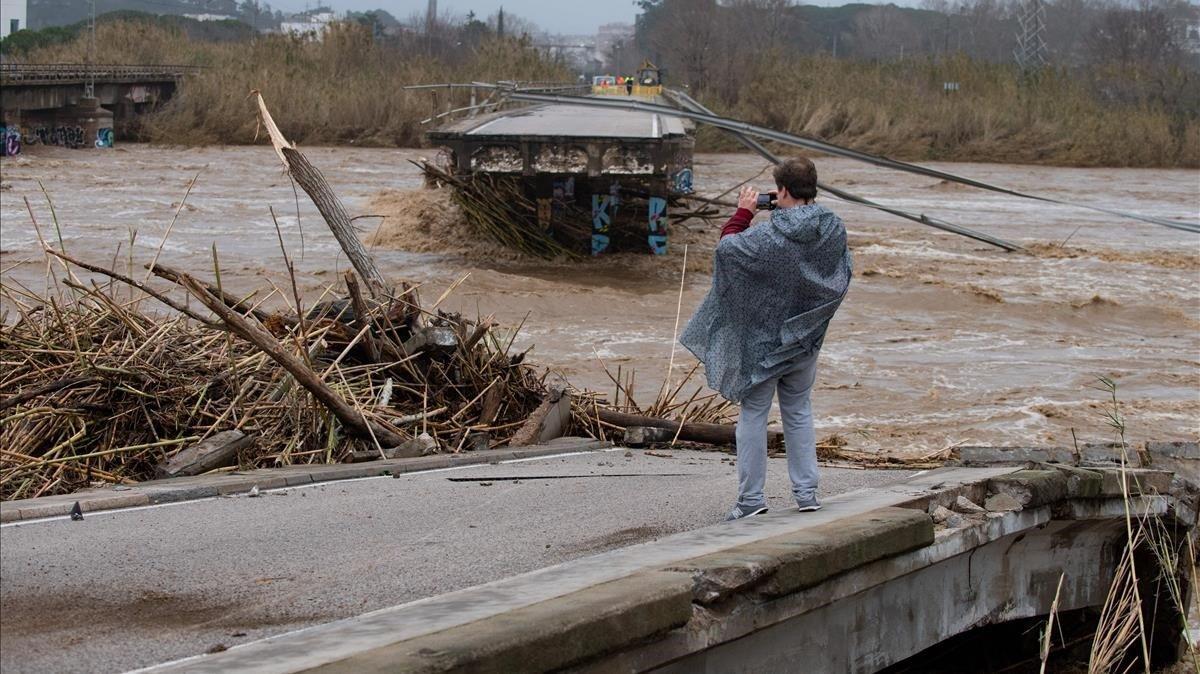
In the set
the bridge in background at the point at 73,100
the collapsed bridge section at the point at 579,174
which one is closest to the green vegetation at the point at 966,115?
the bridge in background at the point at 73,100

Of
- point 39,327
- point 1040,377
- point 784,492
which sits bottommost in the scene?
point 1040,377

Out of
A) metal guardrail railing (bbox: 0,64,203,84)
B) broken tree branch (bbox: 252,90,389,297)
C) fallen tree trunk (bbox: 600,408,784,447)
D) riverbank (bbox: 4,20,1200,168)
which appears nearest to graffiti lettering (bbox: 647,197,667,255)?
fallen tree trunk (bbox: 600,408,784,447)

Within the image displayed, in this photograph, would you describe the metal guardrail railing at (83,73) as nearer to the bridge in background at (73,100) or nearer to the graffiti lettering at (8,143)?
the bridge in background at (73,100)

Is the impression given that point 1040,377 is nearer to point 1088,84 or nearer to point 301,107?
point 301,107

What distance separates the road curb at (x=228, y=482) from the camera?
6.00m

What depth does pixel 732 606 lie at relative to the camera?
487 centimetres

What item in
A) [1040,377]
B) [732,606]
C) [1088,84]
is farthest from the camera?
[1088,84]

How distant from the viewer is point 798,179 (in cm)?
607

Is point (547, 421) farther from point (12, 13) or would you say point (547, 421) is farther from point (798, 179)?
point (12, 13)

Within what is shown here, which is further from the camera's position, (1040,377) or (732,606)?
(1040,377)

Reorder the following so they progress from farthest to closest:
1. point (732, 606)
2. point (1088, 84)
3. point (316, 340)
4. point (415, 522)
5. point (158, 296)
→ 1. point (1088, 84)
2. point (316, 340)
3. point (158, 296)
4. point (415, 522)
5. point (732, 606)

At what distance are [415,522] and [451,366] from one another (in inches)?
119

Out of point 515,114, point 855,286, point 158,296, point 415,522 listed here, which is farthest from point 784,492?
point 515,114

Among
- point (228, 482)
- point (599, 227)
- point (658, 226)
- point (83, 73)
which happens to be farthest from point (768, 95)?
point (228, 482)
